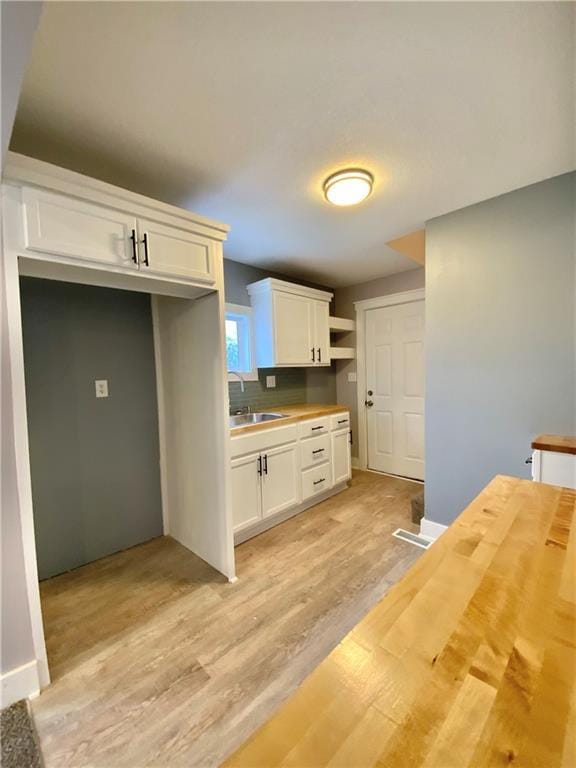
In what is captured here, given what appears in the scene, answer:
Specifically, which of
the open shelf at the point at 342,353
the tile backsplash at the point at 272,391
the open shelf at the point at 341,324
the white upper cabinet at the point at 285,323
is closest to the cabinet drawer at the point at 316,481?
the tile backsplash at the point at 272,391

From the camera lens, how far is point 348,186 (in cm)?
182

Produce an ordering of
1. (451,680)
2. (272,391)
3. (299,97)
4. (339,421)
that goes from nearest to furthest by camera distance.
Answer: (451,680), (299,97), (339,421), (272,391)

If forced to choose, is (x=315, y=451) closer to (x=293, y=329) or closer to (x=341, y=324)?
(x=293, y=329)

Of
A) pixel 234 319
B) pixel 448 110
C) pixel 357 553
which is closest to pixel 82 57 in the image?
pixel 448 110

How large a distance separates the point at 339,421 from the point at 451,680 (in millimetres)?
2795

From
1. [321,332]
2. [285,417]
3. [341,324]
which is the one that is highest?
[341,324]

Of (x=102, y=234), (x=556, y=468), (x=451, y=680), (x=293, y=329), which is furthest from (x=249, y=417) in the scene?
(x=451, y=680)

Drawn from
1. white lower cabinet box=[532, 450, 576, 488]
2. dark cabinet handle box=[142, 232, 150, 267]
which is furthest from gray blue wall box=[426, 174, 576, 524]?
dark cabinet handle box=[142, 232, 150, 267]

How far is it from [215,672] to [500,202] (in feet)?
9.95

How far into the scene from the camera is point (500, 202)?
209 cm

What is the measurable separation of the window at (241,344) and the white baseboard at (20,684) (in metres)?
2.29

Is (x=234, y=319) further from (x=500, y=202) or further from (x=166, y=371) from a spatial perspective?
(x=500, y=202)

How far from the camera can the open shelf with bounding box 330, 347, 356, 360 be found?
3900mm

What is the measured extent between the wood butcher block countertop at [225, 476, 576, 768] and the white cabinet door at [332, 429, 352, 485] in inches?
96.6
